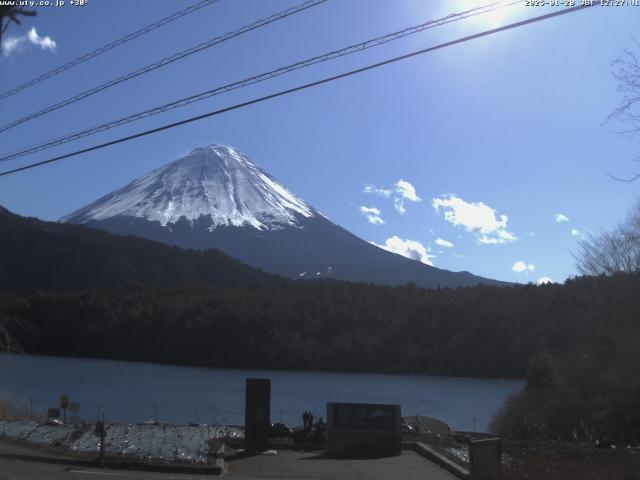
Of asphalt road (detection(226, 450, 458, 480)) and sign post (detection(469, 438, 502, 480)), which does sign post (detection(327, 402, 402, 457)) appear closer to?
asphalt road (detection(226, 450, 458, 480))

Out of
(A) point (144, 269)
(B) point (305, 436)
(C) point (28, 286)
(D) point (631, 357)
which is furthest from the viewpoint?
(A) point (144, 269)

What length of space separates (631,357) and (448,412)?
17785 mm

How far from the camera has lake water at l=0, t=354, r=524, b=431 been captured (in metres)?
40.0

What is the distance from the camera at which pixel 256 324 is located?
104500 mm

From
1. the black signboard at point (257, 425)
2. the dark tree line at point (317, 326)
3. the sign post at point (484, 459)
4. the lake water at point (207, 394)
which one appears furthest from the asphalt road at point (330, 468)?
the dark tree line at point (317, 326)

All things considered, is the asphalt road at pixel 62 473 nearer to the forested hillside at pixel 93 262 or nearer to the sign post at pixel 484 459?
the sign post at pixel 484 459

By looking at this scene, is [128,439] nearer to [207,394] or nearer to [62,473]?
[62,473]

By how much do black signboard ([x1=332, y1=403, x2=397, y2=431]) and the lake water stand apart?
14900 millimetres

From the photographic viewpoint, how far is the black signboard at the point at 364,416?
61.1 feet

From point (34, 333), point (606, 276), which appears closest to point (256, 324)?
point (606, 276)

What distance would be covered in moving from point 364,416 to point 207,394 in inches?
1412

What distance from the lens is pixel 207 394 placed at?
52.9m

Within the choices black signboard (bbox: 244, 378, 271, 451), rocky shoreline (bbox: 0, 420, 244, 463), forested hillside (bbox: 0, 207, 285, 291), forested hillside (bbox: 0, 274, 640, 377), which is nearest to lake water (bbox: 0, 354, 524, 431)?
forested hillside (bbox: 0, 274, 640, 377)

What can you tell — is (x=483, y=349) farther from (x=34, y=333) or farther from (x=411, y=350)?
(x=34, y=333)
